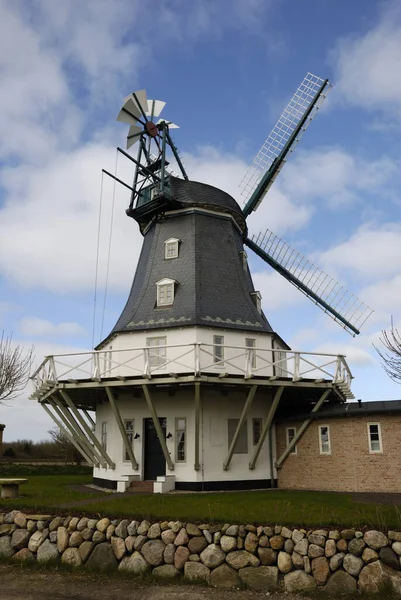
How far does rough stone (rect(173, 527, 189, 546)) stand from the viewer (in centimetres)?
1027

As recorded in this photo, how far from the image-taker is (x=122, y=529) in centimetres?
1084

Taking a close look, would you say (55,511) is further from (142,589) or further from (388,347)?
(388,347)

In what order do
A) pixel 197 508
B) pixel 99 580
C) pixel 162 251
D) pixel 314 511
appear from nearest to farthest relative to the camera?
pixel 99 580 < pixel 314 511 < pixel 197 508 < pixel 162 251

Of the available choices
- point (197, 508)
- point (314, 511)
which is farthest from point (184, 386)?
point (314, 511)

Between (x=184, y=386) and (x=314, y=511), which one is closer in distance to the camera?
(x=314, y=511)

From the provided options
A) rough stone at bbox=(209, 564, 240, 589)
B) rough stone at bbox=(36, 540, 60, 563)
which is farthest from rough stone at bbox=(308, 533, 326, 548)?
rough stone at bbox=(36, 540, 60, 563)

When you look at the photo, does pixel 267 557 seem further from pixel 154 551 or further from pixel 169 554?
pixel 154 551

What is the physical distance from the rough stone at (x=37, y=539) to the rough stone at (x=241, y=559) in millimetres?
4267

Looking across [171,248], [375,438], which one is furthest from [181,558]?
[171,248]

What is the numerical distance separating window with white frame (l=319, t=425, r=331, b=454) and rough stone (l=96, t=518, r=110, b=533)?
32.0 feet

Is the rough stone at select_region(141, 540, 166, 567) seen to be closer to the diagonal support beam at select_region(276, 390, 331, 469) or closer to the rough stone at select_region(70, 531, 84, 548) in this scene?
the rough stone at select_region(70, 531, 84, 548)

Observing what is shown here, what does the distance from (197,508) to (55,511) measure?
10.7 feet

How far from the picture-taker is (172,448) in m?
18.9

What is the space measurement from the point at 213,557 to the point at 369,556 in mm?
2788
